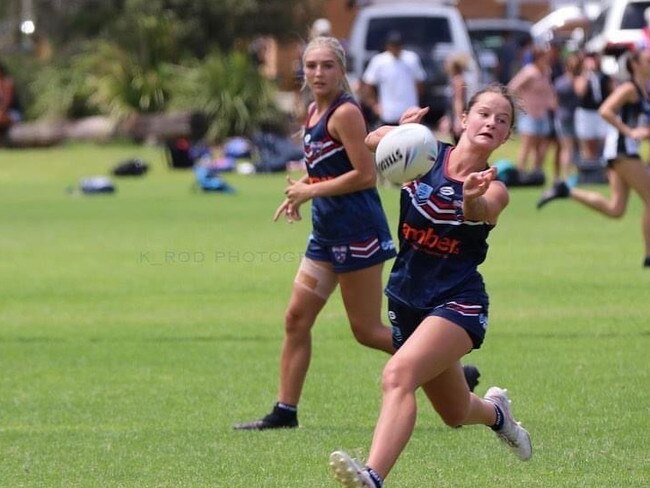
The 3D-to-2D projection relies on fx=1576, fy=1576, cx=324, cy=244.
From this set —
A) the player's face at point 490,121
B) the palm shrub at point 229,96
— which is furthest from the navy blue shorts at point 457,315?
the palm shrub at point 229,96

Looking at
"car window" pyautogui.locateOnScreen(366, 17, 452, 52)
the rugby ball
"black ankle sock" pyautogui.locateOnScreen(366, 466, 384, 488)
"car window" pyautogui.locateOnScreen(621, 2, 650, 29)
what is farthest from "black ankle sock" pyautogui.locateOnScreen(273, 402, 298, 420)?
"car window" pyautogui.locateOnScreen(366, 17, 452, 52)

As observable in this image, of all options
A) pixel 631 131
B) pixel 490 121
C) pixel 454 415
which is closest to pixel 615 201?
pixel 631 131

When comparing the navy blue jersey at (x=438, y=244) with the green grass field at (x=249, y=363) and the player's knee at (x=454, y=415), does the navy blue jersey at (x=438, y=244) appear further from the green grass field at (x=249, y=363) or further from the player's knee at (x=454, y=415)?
the green grass field at (x=249, y=363)

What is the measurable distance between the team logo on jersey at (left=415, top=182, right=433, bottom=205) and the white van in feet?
82.4

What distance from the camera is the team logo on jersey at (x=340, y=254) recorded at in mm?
8416

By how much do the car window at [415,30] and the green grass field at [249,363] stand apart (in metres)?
12.9

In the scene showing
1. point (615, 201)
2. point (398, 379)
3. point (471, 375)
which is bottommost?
point (615, 201)

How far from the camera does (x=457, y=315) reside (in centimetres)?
662

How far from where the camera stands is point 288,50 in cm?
4856

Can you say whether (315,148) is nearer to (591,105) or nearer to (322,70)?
(322,70)

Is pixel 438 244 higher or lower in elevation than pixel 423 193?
lower

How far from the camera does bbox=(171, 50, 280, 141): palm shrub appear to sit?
34.0 meters

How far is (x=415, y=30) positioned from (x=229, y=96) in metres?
4.29

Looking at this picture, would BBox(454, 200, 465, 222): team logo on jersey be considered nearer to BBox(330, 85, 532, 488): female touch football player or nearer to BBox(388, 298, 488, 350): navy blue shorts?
BBox(330, 85, 532, 488): female touch football player
